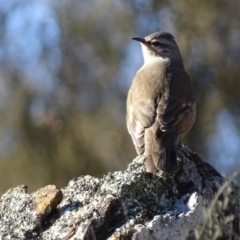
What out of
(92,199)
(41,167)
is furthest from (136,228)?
(41,167)

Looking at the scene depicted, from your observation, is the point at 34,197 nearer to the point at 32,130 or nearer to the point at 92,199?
the point at 92,199

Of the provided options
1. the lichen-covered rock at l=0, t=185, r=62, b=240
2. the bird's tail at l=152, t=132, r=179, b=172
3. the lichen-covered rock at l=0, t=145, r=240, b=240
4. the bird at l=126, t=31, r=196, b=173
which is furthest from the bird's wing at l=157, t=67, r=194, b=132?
the lichen-covered rock at l=0, t=185, r=62, b=240

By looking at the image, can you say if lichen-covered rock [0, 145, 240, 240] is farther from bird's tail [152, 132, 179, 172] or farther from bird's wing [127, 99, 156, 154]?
bird's wing [127, 99, 156, 154]

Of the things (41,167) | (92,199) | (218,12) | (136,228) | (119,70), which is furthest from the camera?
(218,12)

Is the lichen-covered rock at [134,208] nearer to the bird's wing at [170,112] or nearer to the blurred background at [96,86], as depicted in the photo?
the bird's wing at [170,112]

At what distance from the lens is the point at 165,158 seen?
669 cm

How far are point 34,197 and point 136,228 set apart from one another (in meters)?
0.93

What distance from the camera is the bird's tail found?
20.8 feet

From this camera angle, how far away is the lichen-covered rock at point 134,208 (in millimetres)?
5273

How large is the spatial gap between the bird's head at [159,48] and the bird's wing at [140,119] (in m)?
1.65

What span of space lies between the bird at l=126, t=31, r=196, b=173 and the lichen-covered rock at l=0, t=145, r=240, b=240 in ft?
0.87

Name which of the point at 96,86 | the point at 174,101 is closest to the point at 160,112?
the point at 174,101

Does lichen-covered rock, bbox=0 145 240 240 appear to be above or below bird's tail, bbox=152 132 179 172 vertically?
below

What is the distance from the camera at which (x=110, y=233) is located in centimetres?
528
